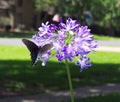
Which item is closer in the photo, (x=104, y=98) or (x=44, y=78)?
(x=104, y=98)

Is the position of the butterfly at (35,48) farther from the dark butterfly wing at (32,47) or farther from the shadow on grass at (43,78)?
the shadow on grass at (43,78)

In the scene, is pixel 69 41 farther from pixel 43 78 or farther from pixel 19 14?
pixel 19 14

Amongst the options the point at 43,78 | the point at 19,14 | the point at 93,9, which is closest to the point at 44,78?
the point at 43,78

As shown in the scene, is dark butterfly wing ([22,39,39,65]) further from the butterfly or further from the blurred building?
the blurred building

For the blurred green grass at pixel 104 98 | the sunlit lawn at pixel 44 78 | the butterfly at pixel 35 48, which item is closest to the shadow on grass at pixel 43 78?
the sunlit lawn at pixel 44 78

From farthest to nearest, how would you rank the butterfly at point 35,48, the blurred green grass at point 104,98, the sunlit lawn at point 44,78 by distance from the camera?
the sunlit lawn at point 44,78 < the blurred green grass at point 104,98 < the butterfly at point 35,48

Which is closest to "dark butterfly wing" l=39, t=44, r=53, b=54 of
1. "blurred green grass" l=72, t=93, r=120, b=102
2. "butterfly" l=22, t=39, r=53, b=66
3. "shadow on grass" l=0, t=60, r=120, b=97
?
"butterfly" l=22, t=39, r=53, b=66

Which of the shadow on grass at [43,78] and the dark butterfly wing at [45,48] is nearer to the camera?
the dark butterfly wing at [45,48]

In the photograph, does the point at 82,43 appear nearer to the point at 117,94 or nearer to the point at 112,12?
the point at 117,94
